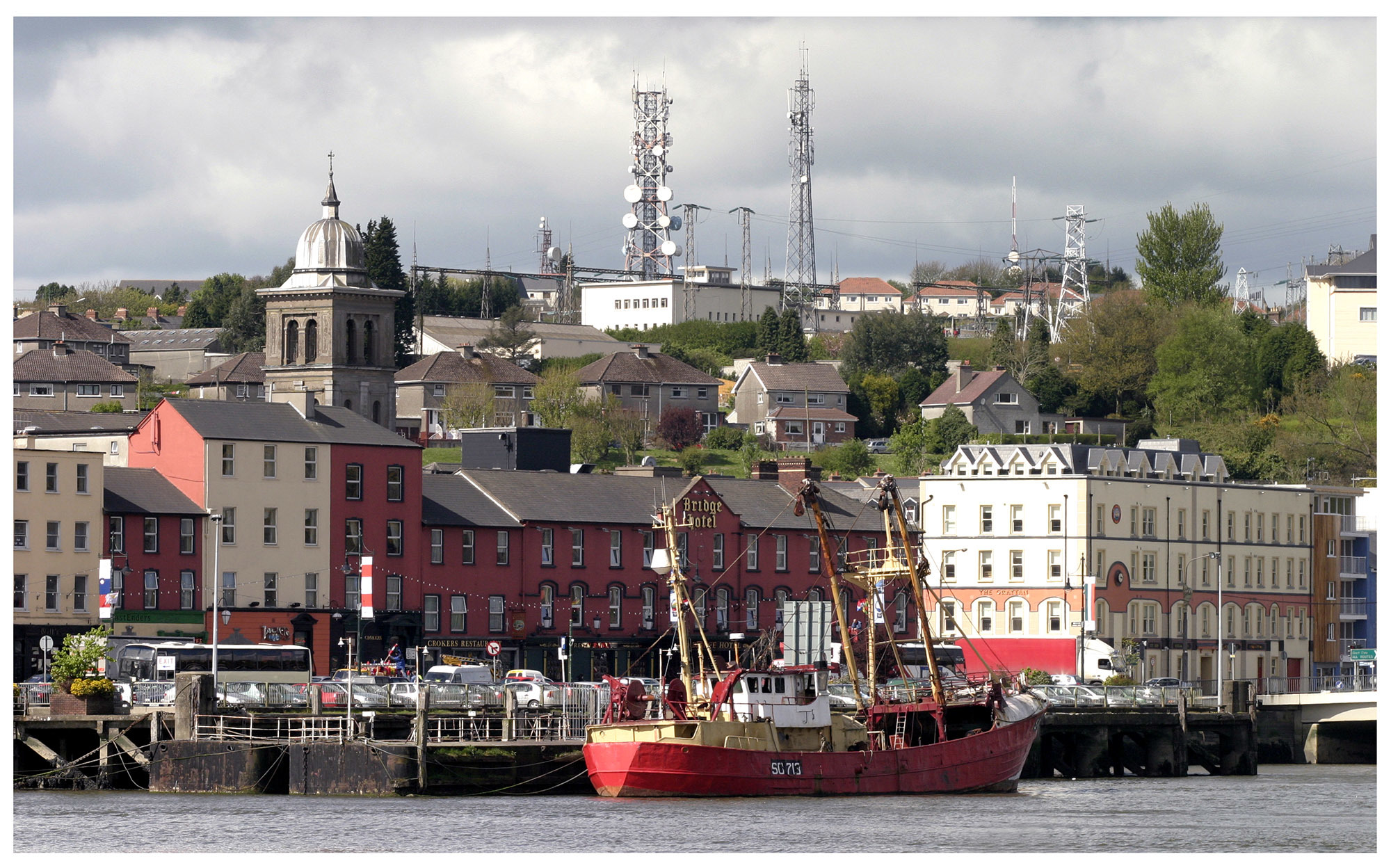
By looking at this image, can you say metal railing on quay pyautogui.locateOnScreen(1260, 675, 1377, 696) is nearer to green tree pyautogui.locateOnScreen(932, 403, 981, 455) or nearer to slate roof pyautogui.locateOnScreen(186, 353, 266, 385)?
green tree pyautogui.locateOnScreen(932, 403, 981, 455)

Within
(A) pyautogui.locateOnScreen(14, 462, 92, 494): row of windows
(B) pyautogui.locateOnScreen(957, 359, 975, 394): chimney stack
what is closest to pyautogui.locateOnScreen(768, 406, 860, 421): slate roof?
(B) pyautogui.locateOnScreen(957, 359, 975, 394): chimney stack

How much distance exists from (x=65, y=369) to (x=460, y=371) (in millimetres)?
29814

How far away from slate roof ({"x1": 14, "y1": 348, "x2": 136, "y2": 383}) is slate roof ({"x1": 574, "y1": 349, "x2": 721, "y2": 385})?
35.9 m

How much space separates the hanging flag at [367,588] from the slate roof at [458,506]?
17.5 m

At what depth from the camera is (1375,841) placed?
194 feet

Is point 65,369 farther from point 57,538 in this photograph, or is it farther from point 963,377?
point 57,538

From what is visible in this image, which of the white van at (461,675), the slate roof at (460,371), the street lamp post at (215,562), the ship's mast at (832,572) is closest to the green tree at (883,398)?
the slate roof at (460,371)

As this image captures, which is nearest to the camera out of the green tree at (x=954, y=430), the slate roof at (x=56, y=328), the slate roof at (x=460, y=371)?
the green tree at (x=954, y=430)

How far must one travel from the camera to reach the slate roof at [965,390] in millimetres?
187250

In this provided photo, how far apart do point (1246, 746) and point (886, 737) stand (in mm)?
23435

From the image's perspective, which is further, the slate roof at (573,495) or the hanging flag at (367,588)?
the slate roof at (573,495)

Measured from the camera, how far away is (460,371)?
190m

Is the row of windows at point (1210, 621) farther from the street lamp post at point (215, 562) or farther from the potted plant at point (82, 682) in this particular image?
the potted plant at point (82, 682)

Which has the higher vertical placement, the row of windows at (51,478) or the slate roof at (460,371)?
the slate roof at (460,371)
